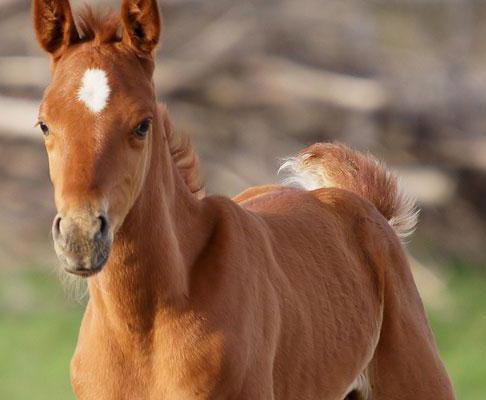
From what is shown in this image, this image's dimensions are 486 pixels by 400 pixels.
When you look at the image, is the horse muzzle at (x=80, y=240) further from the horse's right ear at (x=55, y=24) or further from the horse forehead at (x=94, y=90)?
the horse's right ear at (x=55, y=24)

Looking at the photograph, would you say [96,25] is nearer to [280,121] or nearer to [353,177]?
[353,177]

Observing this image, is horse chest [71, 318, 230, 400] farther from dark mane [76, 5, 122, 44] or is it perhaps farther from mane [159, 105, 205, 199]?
dark mane [76, 5, 122, 44]

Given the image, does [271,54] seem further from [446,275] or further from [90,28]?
[90,28]

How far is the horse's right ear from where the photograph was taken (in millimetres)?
4820

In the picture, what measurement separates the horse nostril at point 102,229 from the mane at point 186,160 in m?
0.97

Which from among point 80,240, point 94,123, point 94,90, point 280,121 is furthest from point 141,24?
point 280,121

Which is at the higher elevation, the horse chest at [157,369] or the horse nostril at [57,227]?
the horse nostril at [57,227]

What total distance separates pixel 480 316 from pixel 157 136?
11.8 meters

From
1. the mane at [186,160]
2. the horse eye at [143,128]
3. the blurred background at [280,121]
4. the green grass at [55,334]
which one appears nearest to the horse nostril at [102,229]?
the horse eye at [143,128]

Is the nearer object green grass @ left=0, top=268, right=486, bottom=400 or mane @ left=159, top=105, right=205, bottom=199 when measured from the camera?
mane @ left=159, top=105, right=205, bottom=199

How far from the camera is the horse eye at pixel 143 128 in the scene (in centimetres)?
451

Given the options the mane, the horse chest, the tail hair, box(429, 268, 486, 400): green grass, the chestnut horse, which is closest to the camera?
the chestnut horse

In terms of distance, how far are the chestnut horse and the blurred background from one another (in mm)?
9457

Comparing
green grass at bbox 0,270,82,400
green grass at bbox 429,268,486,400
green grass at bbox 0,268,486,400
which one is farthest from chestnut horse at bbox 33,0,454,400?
green grass at bbox 429,268,486,400
